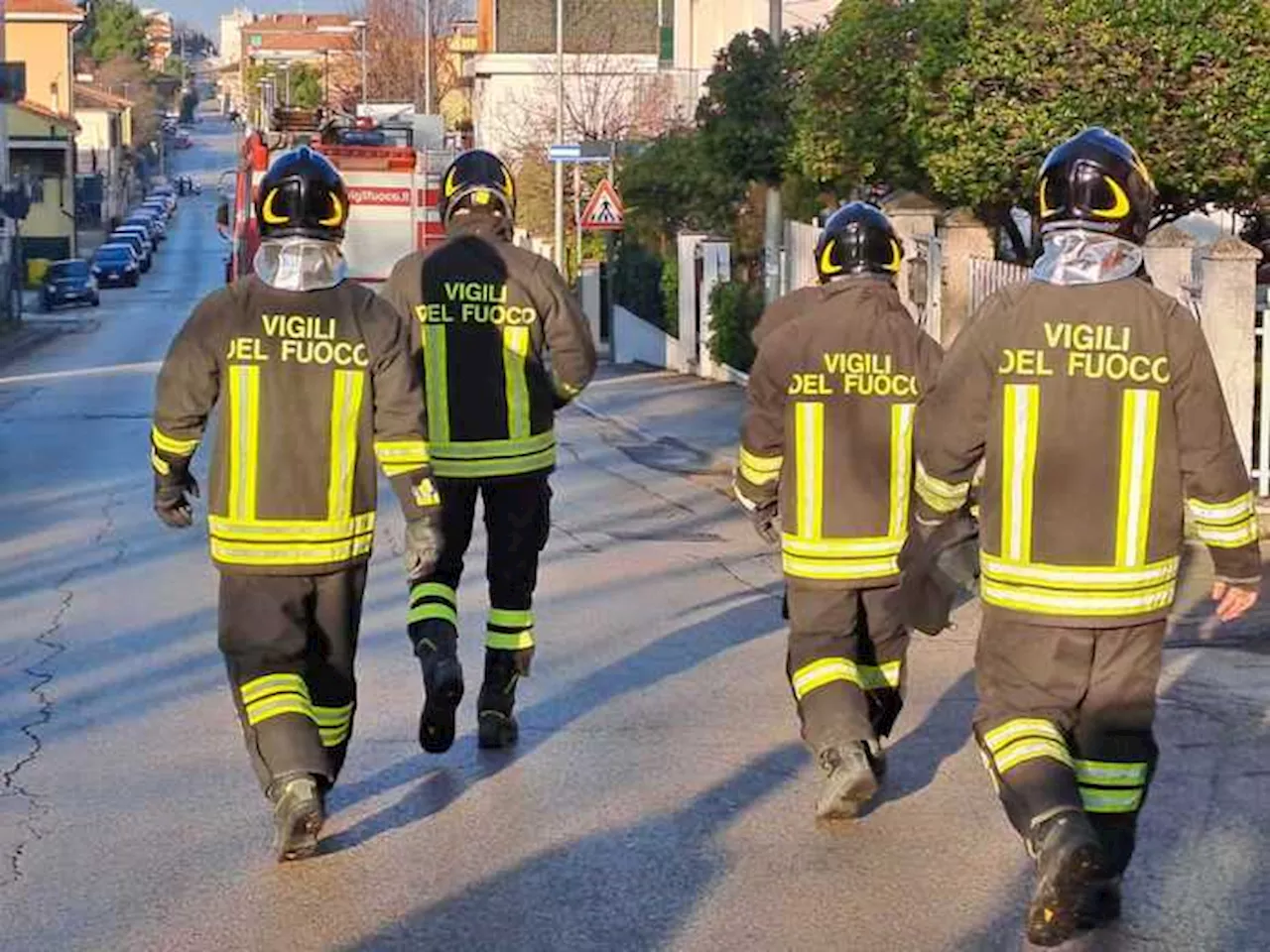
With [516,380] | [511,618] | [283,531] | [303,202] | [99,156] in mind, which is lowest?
[511,618]

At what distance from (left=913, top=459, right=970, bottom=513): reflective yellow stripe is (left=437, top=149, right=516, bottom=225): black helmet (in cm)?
260

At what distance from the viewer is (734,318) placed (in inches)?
1064

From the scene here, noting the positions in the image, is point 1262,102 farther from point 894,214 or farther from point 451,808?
point 451,808

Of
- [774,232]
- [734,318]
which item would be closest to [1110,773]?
[774,232]

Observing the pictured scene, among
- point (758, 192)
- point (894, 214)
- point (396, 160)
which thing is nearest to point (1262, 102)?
point (894, 214)

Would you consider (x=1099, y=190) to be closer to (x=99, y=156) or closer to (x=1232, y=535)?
(x=1232, y=535)

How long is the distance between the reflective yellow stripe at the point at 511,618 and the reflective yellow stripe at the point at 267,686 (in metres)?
1.55

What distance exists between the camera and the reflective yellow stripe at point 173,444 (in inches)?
268

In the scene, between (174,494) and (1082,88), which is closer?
(174,494)

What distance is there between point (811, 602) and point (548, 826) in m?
1.08

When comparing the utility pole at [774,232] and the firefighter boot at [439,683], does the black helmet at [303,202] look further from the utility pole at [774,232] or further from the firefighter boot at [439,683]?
the utility pole at [774,232]

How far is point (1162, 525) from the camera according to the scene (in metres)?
5.74

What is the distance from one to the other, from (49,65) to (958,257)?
8431cm

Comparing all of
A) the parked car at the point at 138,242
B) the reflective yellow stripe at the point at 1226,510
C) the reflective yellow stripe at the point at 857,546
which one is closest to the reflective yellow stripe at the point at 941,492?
the reflective yellow stripe at the point at 1226,510
